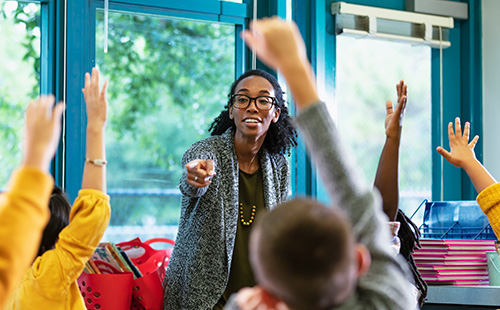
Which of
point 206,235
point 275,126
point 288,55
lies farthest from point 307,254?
point 275,126

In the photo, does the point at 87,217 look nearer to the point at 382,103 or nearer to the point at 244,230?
A: the point at 244,230

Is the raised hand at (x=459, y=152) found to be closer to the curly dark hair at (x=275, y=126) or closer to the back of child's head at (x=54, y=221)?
the curly dark hair at (x=275, y=126)

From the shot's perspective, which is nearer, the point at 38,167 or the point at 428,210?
the point at 38,167

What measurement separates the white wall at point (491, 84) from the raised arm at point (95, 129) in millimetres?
2606

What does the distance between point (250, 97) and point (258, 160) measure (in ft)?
0.81

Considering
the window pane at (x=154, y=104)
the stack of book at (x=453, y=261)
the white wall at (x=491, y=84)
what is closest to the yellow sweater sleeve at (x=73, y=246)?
the window pane at (x=154, y=104)

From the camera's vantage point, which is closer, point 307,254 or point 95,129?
point 307,254

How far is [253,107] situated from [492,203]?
0.96 metres

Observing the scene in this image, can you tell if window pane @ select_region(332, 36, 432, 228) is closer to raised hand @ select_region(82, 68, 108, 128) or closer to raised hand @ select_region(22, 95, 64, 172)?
raised hand @ select_region(82, 68, 108, 128)

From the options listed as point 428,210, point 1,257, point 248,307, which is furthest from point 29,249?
point 428,210

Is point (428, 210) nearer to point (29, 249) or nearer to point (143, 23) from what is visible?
point (143, 23)

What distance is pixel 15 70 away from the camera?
2738mm

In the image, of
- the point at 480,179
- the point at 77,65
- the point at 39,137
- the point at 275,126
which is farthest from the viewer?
the point at 77,65

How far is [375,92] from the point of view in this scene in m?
3.56
